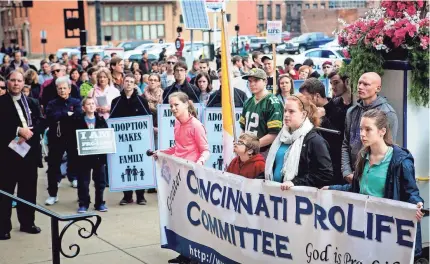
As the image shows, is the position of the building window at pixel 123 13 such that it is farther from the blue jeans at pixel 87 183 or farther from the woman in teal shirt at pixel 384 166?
the woman in teal shirt at pixel 384 166

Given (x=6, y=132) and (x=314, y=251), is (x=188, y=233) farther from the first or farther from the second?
(x=6, y=132)

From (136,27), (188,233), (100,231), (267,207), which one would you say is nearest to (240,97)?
(100,231)

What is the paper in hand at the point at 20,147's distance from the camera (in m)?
8.01

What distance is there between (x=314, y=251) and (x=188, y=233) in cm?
169

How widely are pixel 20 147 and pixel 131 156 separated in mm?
2109

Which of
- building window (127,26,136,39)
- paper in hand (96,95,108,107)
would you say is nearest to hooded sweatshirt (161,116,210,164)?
paper in hand (96,95,108,107)

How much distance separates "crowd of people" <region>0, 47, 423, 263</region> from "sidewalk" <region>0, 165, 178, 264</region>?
0.76 ft

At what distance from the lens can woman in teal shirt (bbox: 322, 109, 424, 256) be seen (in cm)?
496

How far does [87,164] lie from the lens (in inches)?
369

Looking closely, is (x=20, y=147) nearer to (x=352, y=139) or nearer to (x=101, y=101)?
(x=101, y=101)

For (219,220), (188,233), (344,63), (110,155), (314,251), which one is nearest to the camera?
(314,251)

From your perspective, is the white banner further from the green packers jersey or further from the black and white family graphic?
the black and white family graphic

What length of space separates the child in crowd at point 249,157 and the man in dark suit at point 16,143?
2.90 meters

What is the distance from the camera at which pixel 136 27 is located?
73750 millimetres
